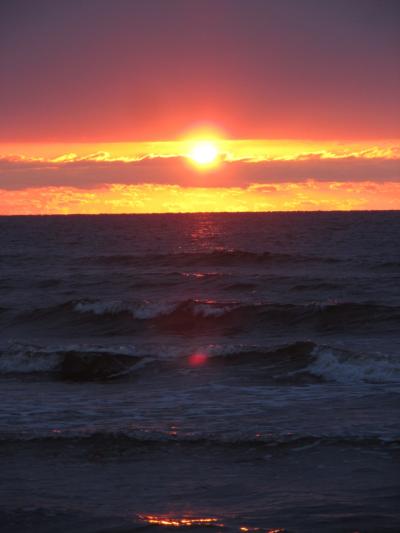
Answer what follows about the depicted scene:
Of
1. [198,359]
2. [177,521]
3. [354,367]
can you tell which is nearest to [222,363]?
[198,359]

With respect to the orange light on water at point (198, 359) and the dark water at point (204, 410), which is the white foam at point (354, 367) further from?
the orange light on water at point (198, 359)

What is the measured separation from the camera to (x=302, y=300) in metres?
33.1

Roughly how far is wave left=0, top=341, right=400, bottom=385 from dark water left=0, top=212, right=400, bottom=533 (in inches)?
2.4

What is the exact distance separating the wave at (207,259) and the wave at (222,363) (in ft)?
95.5

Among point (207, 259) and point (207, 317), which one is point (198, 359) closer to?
point (207, 317)

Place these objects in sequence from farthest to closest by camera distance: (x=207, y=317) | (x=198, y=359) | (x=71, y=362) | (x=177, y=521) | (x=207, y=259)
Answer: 1. (x=207, y=259)
2. (x=207, y=317)
3. (x=198, y=359)
4. (x=71, y=362)
5. (x=177, y=521)

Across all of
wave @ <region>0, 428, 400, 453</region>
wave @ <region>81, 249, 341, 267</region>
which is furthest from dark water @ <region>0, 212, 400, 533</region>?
wave @ <region>81, 249, 341, 267</region>

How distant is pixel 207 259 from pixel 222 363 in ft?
115

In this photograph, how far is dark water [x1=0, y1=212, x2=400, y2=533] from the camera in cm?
970

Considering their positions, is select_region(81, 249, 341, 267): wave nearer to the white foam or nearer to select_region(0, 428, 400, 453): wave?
the white foam

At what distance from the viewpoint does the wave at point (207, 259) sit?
51.8m

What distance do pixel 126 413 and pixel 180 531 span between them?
5874mm

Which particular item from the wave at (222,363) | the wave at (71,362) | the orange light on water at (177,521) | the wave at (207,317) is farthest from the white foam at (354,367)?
the orange light on water at (177,521)

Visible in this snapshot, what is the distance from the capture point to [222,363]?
20172 millimetres
